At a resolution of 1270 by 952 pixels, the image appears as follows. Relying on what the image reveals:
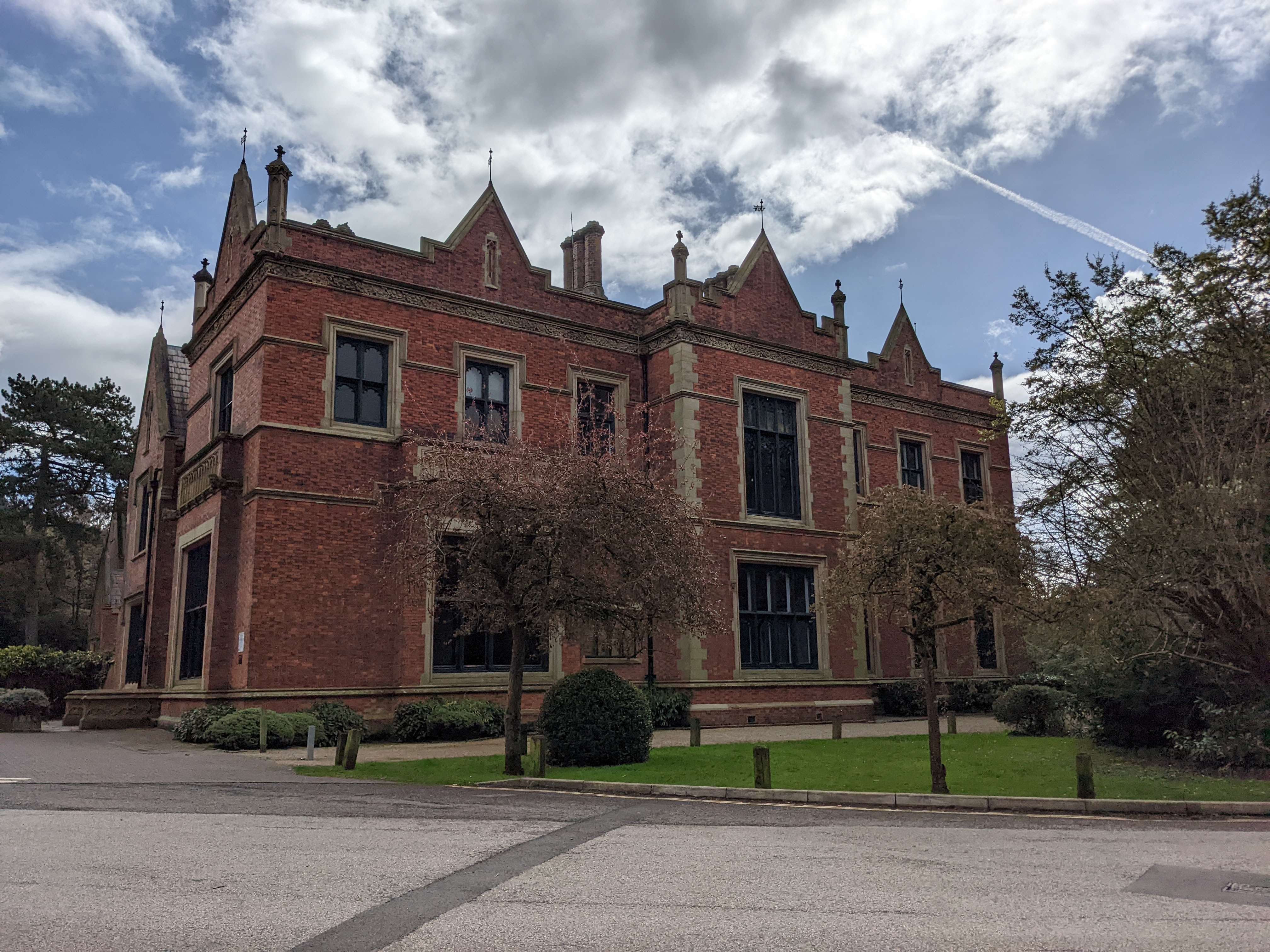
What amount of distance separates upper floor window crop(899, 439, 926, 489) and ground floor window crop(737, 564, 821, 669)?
291 inches

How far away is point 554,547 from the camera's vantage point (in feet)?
45.2

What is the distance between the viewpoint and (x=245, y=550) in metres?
19.3

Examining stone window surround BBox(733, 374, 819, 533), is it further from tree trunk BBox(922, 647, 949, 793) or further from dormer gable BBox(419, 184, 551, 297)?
tree trunk BBox(922, 647, 949, 793)

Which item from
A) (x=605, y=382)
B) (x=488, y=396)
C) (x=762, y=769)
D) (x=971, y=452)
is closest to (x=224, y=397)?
(x=488, y=396)

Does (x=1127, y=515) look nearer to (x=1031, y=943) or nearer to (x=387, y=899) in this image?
(x=1031, y=943)

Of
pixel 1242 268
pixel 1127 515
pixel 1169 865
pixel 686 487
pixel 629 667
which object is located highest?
pixel 1242 268

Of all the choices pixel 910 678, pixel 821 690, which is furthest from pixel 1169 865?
pixel 910 678

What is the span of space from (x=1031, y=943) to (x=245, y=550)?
17.1m

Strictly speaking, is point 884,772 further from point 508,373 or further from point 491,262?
point 491,262

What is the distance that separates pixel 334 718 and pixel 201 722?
2.42 m

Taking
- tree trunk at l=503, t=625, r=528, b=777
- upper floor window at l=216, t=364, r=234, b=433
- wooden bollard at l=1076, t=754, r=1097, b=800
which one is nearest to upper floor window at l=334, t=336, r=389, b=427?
upper floor window at l=216, t=364, r=234, b=433

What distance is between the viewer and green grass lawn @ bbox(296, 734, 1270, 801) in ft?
39.9

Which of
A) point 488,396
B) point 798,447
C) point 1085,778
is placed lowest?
point 1085,778

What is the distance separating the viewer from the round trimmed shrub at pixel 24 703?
21.7 meters
